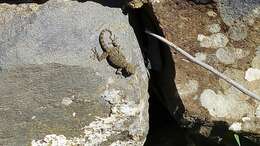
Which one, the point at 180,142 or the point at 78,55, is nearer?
the point at 78,55

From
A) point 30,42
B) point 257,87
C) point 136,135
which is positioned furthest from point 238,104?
point 30,42

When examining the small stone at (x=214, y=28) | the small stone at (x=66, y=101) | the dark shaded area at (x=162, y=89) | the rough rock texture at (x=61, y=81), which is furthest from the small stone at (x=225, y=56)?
the small stone at (x=66, y=101)

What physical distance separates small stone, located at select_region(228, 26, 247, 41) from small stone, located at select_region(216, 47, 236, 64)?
91 millimetres

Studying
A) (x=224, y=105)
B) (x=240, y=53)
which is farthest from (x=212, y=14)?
(x=224, y=105)

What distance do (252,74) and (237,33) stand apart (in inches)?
11.2

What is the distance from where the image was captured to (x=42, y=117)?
11.1 ft

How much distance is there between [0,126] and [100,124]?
62cm

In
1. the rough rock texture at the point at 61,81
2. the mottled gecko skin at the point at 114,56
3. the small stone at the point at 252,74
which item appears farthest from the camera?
the small stone at the point at 252,74

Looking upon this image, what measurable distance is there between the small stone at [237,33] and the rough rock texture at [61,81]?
2.19 feet

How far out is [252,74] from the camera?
353 centimetres

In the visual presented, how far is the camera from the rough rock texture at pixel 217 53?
346 centimetres

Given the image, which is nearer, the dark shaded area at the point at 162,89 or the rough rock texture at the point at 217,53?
the rough rock texture at the point at 217,53

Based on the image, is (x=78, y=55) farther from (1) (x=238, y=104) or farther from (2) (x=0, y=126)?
(1) (x=238, y=104)

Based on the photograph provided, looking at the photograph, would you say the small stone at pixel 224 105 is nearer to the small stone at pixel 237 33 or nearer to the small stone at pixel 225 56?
the small stone at pixel 225 56
